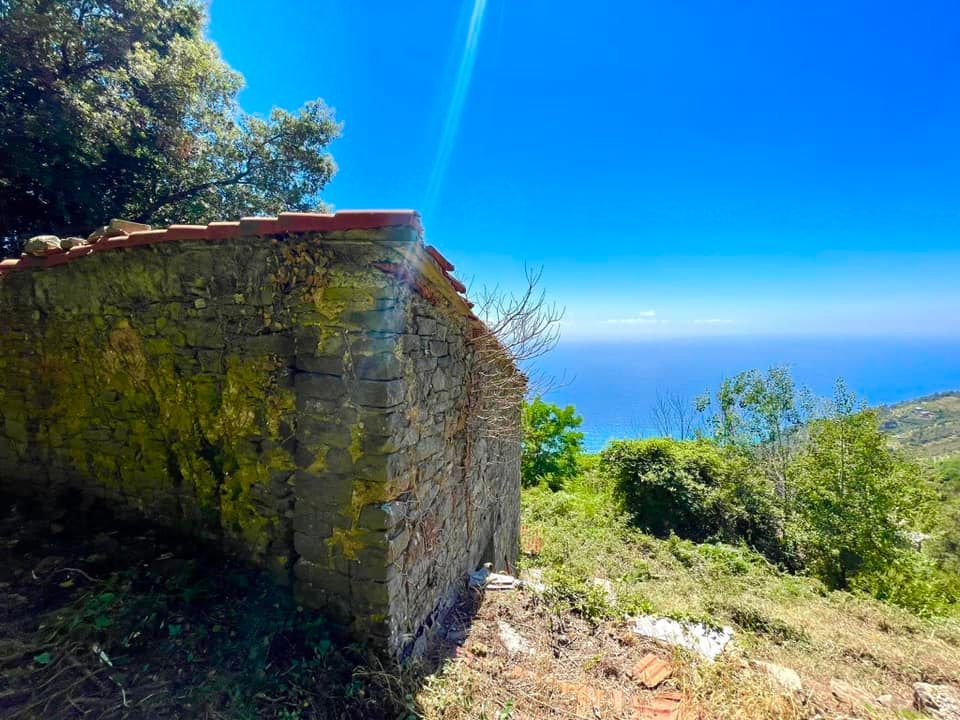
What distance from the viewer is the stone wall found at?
252 centimetres

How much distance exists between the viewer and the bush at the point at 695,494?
10.9 m

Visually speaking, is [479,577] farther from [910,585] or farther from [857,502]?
[857,502]

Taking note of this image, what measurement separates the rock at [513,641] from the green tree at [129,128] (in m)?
10.2

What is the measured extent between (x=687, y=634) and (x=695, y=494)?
836 cm

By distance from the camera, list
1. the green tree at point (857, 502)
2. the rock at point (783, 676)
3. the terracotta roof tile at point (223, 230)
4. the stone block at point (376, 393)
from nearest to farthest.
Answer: the stone block at point (376, 393) < the terracotta roof tile at point (223, 230) < the rock at point (783, 676) < the green tree at point (857, 502)

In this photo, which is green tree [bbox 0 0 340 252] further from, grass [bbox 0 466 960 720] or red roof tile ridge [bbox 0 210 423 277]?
grass [bbox 0 466 960 720]

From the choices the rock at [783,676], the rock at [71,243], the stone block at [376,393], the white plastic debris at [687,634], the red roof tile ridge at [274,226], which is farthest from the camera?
the white plastic debris at [687,634]

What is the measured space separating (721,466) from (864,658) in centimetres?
803

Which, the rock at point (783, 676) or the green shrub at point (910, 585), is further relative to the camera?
the green shrub at point (910, 585)

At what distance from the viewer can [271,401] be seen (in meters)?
2.75

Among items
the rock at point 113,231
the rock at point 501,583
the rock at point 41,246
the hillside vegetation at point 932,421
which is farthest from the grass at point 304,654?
the hillside vegetation at point 932,421

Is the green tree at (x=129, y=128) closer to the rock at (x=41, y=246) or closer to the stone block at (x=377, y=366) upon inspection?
the rock at (x=41, y=246)

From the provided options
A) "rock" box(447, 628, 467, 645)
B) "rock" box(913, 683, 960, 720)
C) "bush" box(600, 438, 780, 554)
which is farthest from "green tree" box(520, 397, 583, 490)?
"rock" box(447, 628, 467, 645)

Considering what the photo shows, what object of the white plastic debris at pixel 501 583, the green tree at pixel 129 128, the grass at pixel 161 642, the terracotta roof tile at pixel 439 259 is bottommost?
the white plastic debris at pixel 501 583
